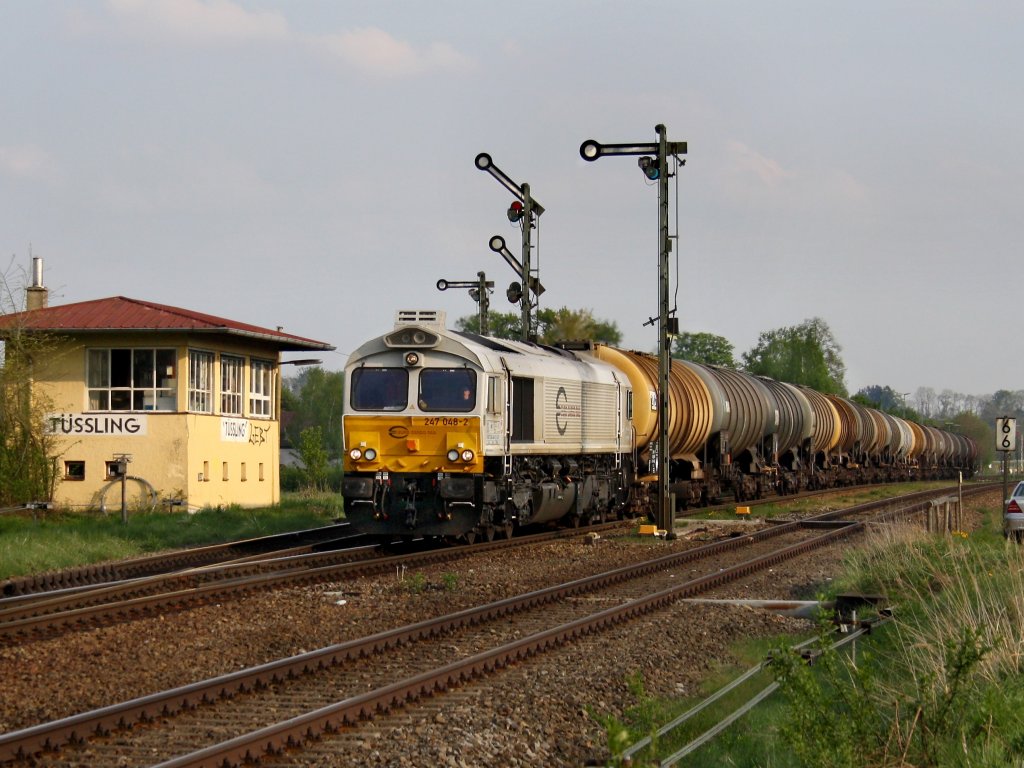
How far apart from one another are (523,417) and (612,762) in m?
14.7

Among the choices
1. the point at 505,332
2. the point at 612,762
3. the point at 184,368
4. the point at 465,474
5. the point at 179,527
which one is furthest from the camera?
the point at 505,332

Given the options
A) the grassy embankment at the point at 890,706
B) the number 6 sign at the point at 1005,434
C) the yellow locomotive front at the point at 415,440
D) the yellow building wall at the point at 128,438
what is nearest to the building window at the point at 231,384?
the yellow building wall at the point at 128,438

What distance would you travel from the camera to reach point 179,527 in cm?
2177

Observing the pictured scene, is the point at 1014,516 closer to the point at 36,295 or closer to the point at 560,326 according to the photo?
the point at 36,295

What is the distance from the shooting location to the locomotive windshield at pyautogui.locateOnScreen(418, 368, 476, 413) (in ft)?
58.3

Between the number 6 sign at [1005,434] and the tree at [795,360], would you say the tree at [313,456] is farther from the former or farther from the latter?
the tree at [795,360]

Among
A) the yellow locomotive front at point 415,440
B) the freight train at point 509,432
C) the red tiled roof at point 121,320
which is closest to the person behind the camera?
the yellow locomotive front at point 415,440

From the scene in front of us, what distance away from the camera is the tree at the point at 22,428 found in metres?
24.1

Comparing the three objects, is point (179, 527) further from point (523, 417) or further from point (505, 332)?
point (505, 332)

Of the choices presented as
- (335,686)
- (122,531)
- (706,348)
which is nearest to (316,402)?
(706,348)

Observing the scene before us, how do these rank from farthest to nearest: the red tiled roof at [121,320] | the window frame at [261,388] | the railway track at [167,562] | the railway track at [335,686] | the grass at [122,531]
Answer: the window frame at [261,388] < the red tiled roof at [121,320] < the grass at [122,531] < the railway track at [167,562] < the railway track at [335,686]

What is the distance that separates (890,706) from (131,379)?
21772mm

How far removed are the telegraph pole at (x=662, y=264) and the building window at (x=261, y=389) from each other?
1164 centimetres

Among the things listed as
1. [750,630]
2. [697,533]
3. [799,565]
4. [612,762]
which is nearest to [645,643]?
[750,630]
